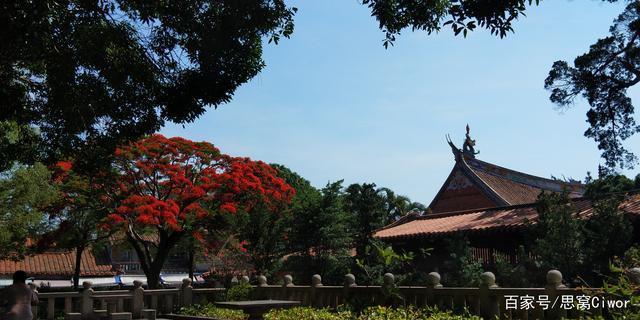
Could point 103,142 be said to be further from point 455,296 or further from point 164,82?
point 455,296

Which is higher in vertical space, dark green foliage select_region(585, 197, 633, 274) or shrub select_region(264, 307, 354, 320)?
dark green foliage select_region(585, 197, 633, 274)

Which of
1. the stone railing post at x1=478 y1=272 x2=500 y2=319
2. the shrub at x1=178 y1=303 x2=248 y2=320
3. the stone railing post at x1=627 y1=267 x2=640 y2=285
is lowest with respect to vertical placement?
the shrub at x1=178 y1=303 x2=248 y2=320

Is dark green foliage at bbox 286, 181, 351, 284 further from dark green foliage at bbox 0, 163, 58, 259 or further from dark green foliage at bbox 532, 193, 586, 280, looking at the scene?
dark green foliage at bbox 0, 163, 58, 259

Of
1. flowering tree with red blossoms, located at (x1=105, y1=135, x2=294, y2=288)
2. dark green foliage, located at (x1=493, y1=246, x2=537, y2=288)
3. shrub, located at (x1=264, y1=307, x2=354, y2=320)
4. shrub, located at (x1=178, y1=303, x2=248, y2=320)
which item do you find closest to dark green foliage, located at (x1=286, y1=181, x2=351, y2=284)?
flowering tree with red blossoms, located at (x1=105, y1=135, x2=294, y2=288)

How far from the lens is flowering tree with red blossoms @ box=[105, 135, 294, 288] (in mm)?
18938

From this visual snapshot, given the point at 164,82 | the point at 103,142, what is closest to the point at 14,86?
the point at 103,142

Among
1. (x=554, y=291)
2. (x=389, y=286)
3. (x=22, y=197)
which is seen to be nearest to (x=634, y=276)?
(x=554, y=291)

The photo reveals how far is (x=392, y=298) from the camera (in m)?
10.8

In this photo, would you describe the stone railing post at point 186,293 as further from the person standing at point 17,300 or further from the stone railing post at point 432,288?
the stone railing post at point 432,288

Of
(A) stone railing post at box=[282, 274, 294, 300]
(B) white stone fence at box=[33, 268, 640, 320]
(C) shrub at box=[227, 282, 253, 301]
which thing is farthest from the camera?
(C) shrub at box=[227, 282, 253, 301]

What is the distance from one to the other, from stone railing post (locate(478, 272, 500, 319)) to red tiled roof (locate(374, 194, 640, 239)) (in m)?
4.94

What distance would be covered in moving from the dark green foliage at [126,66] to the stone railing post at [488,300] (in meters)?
4.61

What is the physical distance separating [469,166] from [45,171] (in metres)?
16.7

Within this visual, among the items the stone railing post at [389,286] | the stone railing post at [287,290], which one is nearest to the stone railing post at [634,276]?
the stone railing post at [389,286]
